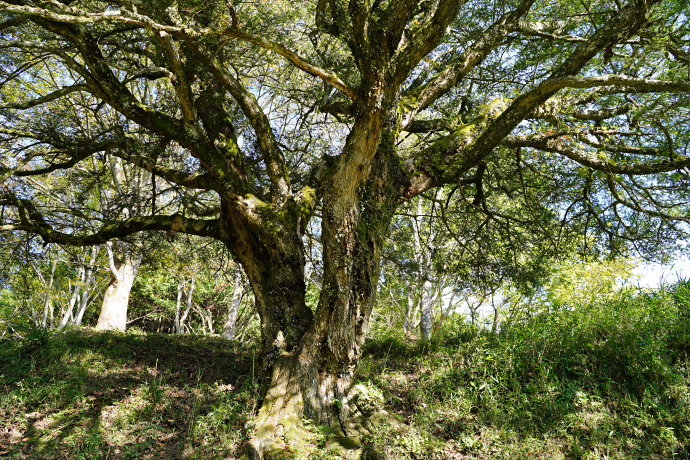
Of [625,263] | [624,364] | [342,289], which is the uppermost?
[625,263]

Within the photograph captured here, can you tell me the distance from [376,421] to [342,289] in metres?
1.56

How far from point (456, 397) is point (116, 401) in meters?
4.31

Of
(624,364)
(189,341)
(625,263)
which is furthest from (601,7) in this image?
(625,263)

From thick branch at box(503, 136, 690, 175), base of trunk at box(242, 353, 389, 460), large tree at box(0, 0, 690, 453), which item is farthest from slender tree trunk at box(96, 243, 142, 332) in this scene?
thick branch at box(503, 136, 690, 175)

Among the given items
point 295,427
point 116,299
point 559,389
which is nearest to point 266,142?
point 295,427

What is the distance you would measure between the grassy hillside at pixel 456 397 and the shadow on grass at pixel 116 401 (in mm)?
18

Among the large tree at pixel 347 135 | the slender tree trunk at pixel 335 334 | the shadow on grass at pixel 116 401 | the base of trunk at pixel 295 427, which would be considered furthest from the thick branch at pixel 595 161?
the shadow on grass at pixel 116 401

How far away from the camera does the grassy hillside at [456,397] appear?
425 cm

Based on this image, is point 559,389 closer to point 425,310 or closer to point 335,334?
point 335,334

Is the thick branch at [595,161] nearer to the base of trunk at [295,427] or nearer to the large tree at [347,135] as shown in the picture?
the large tree at [347,135]

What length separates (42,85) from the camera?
38.0 feet

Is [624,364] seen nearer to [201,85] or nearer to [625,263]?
[201,85]

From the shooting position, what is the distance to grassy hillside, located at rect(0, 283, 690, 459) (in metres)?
4.25

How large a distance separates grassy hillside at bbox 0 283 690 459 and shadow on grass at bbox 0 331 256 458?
0.7 inches
